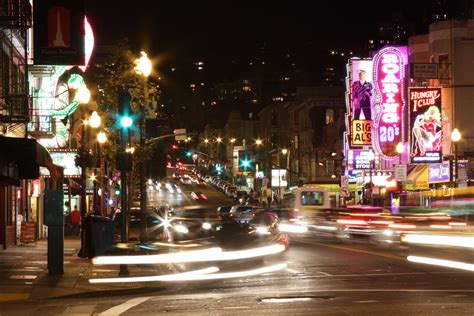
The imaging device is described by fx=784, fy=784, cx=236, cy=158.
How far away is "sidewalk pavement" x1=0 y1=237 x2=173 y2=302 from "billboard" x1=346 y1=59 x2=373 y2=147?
115ft

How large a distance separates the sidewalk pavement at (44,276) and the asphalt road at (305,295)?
0.79m

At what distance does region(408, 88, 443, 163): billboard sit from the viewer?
49.4 metres

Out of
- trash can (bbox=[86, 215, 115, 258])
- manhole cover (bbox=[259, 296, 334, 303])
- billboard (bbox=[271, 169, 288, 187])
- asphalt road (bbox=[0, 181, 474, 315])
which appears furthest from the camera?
billboard (bbox=[271, 169, 288, 187])

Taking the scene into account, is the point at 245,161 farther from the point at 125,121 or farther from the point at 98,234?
the point at 125,121

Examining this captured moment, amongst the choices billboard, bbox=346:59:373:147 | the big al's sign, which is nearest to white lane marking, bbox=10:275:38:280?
the big al's sign

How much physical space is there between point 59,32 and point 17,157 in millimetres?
5636

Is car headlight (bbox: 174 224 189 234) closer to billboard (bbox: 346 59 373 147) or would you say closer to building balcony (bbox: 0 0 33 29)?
building balcony (bbox: 0 0 33 29)

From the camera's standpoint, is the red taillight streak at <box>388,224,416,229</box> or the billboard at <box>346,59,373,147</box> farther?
the billboard at <box>346,59,373,147</box>

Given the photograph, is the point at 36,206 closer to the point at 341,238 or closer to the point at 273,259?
the point at 341,238

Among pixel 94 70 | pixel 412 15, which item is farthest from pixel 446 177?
pixel 412 15

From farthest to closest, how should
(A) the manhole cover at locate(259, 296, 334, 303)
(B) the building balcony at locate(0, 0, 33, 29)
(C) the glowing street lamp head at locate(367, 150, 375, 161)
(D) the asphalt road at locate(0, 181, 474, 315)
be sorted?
(C) the glowing street lamp head at locate(367, 150, 375, 161), (B) the building balcony at locate(0, 0, 33, 29), (A) the manhole cover at locate(259, 296, 334, 303), (D) the asphalt road at locate(0, 181, 474, 315)

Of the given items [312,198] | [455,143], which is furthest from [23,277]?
[312,198]

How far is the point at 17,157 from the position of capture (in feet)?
72.0

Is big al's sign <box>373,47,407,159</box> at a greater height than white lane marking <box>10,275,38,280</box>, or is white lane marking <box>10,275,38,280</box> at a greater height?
big al's sign <box>373,47,407,159</box>
